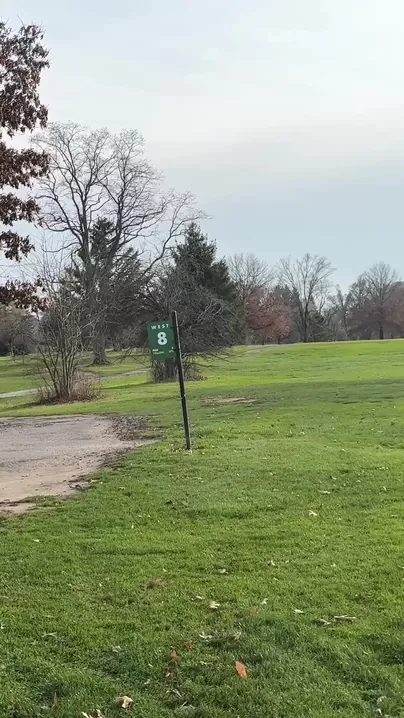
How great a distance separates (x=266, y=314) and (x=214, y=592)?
8170cm

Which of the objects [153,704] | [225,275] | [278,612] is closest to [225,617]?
[278,612]

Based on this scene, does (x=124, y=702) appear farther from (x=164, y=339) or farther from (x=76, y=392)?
(x=76, y=392)

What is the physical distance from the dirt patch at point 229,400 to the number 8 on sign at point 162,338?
8291 millimetres

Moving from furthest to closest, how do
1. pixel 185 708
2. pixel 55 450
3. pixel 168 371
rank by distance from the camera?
pixel 168 371, pixel 55 450, pixel 185 708

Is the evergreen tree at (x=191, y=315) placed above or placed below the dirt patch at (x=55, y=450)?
above

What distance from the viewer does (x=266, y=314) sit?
281ft

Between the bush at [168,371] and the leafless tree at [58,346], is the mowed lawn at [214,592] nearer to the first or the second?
the leafless tree at [58,346]

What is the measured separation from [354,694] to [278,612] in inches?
41.0

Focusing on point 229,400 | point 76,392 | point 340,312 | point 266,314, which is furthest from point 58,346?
point 340,312

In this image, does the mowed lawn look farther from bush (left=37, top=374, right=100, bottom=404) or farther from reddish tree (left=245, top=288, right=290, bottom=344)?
reddish tree (left=245, top=288, right=290, bottom=344)

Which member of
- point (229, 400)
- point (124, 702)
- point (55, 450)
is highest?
point (124, 702)

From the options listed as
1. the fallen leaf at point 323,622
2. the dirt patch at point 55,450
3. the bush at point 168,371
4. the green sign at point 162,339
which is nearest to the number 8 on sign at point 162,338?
the green sign at point 162,339

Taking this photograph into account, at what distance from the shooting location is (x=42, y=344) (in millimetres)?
26047

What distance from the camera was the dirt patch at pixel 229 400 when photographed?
19250mm
